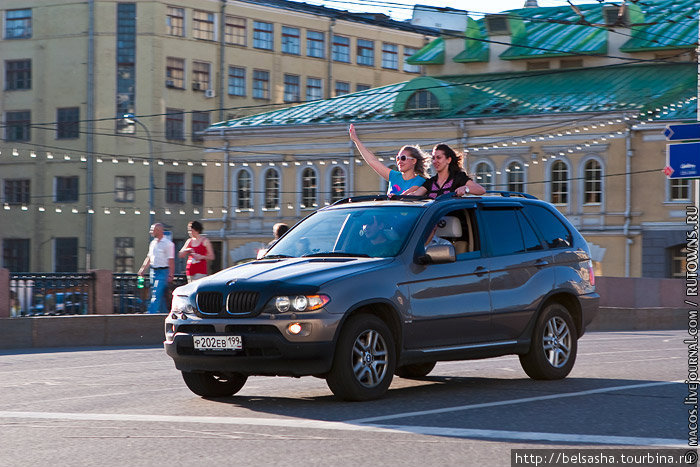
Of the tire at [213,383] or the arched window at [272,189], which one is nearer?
the tire at [213,383]

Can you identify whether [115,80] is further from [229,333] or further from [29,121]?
[229,333]

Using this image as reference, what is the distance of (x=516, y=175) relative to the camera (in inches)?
2051

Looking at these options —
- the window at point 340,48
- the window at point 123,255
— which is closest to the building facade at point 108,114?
the window at point 123,255

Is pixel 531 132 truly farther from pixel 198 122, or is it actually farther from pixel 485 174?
pixel 198 122

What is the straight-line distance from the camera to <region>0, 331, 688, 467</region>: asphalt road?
7531 mm

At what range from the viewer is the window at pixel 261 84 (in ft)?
233

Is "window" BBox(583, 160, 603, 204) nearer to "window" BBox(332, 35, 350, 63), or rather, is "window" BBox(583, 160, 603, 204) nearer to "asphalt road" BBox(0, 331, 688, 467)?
"window" BBox(332, 35, 350, 63)

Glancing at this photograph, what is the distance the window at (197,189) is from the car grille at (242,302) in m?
59.0

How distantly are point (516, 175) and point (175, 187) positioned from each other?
22197mm

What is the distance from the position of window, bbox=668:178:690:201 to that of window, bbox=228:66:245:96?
92.9 ft

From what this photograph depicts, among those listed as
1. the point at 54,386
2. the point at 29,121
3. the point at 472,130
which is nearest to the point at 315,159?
the point at 472,130

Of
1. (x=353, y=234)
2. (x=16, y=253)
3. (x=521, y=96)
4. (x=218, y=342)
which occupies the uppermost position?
(x=521, y=96)

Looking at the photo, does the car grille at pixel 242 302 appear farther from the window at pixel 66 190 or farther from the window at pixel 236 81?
the window at pixel 236 81

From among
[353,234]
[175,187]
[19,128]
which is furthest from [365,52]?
[353,234]
